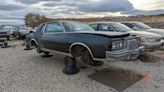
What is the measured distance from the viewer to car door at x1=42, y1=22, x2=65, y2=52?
6727mm

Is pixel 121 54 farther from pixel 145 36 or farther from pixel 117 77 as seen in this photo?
pixel 145 36

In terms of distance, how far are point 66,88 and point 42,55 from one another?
4032mm

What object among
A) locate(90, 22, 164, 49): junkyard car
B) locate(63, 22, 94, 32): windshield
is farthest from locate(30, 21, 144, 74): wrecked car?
locate(90, 22, 164, 49): junkyard car

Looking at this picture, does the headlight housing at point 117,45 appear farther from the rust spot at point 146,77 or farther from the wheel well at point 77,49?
the rust spot at point 146,77

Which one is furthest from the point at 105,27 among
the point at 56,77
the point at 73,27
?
the point at 56,77

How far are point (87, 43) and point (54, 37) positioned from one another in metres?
1.78

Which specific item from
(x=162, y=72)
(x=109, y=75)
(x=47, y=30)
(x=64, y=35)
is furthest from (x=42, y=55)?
(x=162, y=72)

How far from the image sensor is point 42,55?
8.85m

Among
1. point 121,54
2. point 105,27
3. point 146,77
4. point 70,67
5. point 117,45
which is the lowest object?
point 146,77

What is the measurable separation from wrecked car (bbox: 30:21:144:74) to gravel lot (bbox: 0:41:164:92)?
619mm

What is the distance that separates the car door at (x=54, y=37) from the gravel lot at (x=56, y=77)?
0.74 metres

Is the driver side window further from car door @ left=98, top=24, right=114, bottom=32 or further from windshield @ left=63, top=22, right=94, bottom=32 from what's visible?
windshield @ left=63, top=22, right=94, bottom=32

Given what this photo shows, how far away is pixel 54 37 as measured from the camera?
702cm

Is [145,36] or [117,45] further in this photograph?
[145,36]
